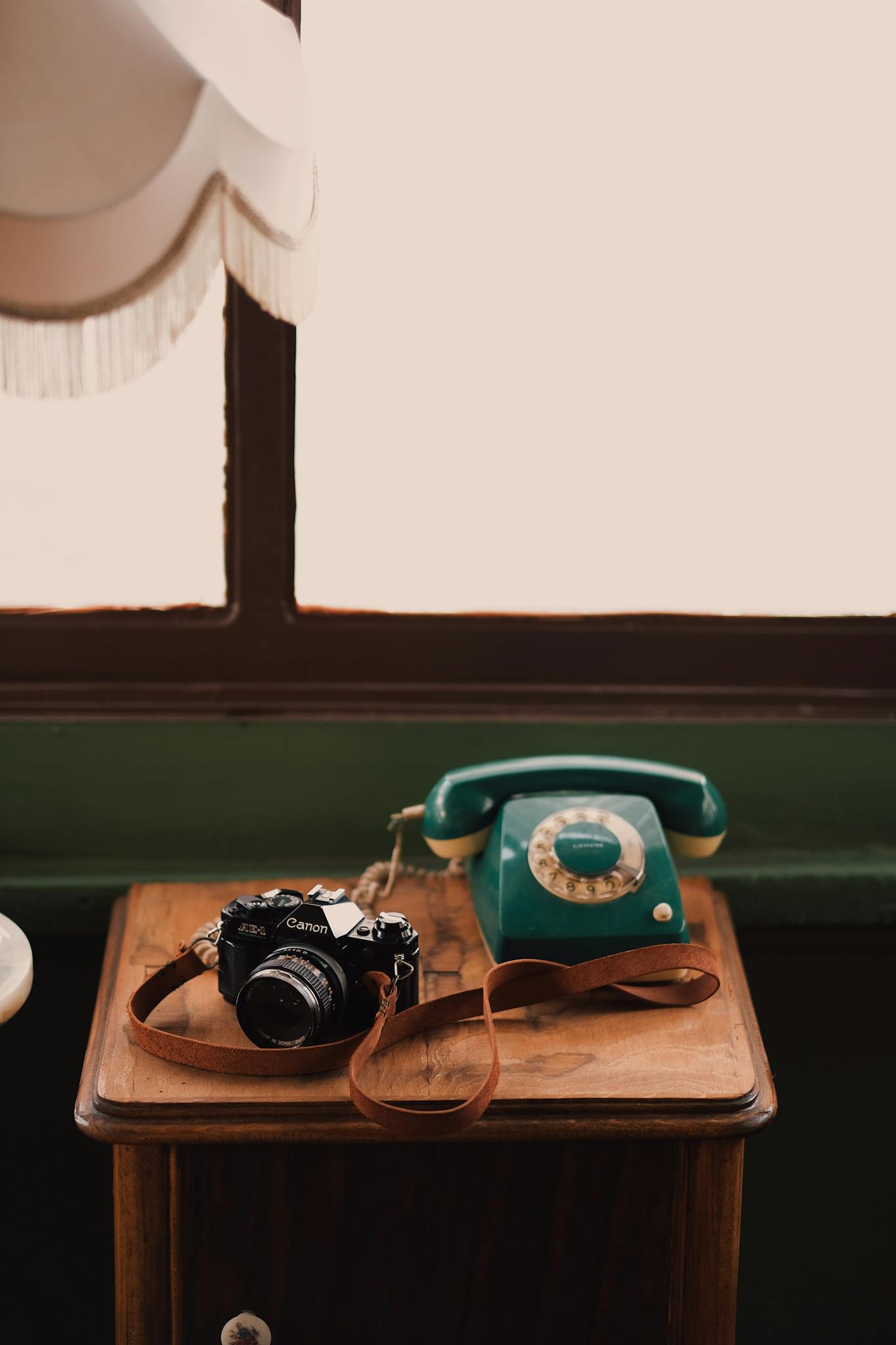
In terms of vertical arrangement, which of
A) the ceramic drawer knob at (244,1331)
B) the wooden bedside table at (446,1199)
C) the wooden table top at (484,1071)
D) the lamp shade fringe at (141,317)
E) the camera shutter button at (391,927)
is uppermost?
the lamp shade fringe at (141,317)

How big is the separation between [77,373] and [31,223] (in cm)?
9

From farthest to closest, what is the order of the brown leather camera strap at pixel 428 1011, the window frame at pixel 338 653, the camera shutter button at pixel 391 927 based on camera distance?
the window frame at pixel 338 653 → the camera shutter button at pixel 391 927 → the brown leather camera strap at pixel 428 1011

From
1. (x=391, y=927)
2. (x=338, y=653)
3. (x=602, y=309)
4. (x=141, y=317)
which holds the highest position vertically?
(x=602, y=309)

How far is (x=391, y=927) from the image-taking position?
923mm

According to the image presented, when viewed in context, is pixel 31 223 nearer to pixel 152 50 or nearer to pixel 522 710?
pixel 152 50

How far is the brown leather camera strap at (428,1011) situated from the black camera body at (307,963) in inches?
0.7

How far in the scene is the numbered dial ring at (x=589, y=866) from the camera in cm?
102

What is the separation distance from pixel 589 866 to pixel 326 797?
411 millimetres

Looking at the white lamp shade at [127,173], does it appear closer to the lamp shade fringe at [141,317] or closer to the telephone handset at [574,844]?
the lamp shade fringe at [141,317]

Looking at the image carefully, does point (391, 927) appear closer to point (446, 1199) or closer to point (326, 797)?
point (446, 1199)

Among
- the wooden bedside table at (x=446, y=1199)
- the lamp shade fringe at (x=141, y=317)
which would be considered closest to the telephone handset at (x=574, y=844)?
the wooden bedside table at (x=446, y=1199)

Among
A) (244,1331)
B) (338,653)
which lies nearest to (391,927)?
(244,1331)

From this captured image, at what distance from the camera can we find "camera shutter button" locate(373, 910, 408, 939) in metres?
0.92

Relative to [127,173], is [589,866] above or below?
below
